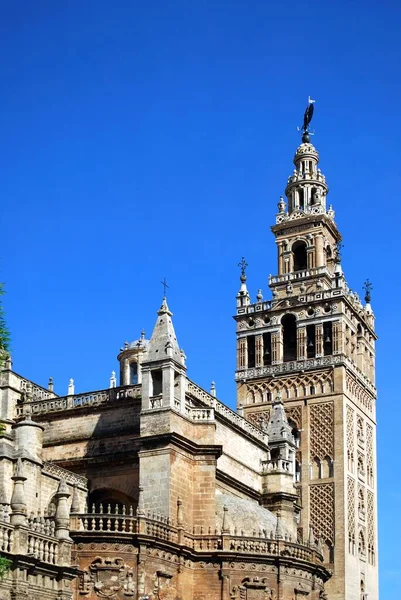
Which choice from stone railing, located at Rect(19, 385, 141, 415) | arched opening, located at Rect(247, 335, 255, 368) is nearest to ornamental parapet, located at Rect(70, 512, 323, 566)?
stone railing, located at Rect(19, 385, 141, 415)

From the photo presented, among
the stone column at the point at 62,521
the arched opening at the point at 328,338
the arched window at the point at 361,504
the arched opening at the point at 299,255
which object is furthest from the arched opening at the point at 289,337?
the stone column at the point at 62,521

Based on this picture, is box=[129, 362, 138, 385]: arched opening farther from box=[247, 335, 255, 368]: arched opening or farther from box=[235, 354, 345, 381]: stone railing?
box=[247, 335, 255, 368]: arched opening

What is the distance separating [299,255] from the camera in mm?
70375

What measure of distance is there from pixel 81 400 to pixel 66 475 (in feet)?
13.7

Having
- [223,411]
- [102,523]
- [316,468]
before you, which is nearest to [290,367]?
[316,468]

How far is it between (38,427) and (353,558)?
24976mm

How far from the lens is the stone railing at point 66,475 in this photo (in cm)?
4275

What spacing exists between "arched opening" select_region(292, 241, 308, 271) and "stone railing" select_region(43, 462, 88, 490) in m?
27.9

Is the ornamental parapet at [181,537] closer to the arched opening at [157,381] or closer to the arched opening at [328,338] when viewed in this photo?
the arched opening at [157,381]

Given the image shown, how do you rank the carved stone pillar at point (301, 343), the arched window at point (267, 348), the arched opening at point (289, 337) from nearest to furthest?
1. the carved stone pillar at point (301, 343)
2. the arched window at point (267, 348)
3. the arched opening at point (289, 337)

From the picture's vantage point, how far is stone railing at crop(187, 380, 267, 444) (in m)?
47.4

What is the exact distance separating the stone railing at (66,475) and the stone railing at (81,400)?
3.24 m

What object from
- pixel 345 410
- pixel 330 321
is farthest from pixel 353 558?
pixel 330 321

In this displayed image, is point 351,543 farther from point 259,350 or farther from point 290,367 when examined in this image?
point 259,350
